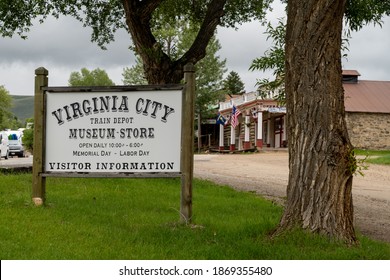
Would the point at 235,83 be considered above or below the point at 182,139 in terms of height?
above

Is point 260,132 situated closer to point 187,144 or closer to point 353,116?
point 353,116

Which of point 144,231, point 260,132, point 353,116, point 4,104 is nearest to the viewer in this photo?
point 144,231

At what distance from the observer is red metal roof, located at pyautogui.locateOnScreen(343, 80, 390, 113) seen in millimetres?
38584

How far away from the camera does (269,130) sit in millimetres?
46531

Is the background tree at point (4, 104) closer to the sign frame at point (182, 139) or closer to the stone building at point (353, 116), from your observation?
the stone building at point (353, 116)

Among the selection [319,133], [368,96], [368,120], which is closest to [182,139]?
[319,133]

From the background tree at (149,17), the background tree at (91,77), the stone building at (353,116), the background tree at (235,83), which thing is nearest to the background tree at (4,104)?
the background tree at (91,77)

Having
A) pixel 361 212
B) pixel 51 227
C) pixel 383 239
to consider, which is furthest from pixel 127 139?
pixel 361 212

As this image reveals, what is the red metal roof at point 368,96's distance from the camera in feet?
127

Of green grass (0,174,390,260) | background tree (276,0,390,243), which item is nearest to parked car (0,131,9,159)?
green grass (0,174,390,260)

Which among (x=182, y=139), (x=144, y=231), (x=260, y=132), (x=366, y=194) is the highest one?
(x=260, y=132)

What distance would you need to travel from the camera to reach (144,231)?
6641 mm

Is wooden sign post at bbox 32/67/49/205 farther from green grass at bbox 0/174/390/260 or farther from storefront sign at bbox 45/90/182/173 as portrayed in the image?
green grass at bbox 0/174/390/260

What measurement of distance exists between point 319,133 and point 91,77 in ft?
254
